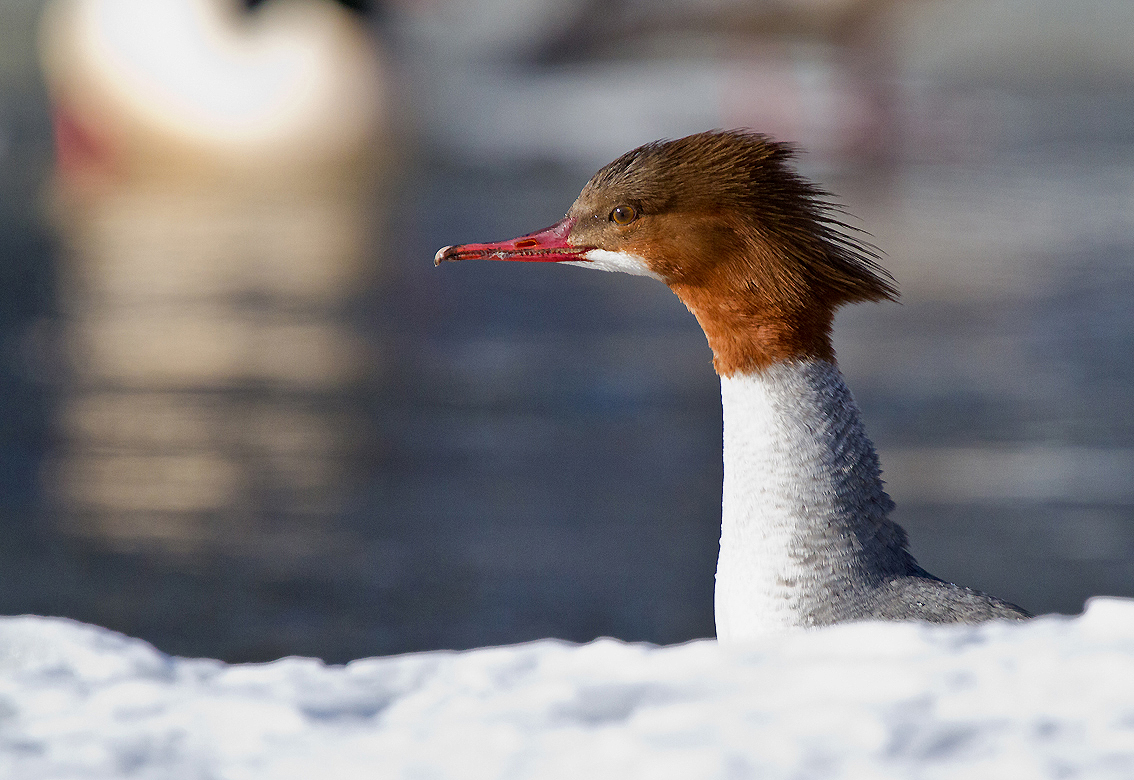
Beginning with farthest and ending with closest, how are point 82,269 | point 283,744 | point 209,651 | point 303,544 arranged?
point 82,269 < point 303,544 < point 209,651 < point 283,744

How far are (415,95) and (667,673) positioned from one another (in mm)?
15709

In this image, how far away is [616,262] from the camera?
9.06ft

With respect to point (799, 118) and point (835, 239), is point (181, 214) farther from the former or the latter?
point (835, 239)

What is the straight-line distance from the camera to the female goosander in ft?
7.52

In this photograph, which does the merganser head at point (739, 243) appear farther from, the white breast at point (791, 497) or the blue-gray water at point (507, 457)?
the blue-gray water at point (507, 457)

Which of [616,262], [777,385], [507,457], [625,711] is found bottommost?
[507,457]

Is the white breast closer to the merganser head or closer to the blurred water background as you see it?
the merganser head

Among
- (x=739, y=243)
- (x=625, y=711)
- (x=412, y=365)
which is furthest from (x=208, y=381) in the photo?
(x=625, y=711)

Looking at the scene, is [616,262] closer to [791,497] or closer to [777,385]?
[777,385]

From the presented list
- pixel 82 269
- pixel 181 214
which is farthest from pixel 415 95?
pixel 82 269

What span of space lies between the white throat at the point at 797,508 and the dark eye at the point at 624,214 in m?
0.39

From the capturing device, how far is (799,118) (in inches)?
659

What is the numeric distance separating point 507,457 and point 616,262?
2976 millimetres

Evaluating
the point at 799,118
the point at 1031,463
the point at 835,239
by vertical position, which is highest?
the point at 799,118
